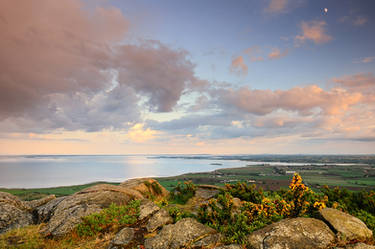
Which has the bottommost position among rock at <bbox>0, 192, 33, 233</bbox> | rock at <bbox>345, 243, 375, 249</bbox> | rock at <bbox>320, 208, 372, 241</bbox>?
rock at <bbox>0, 192, 33, 233</bbox>

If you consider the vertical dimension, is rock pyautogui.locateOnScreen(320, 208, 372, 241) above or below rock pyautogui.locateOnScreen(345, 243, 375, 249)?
above

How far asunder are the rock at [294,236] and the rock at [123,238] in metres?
5.91

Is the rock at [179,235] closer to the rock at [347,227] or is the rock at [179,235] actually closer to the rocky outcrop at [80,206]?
the rock at [347,227]

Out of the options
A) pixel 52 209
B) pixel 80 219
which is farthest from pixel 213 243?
pixel 52 209

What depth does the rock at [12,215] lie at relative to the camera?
14258 mm

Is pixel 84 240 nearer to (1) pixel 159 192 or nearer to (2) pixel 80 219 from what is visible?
(2) pixel 80 219

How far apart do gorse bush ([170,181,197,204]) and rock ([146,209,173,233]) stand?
6324mm

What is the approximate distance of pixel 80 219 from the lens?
39.7ft

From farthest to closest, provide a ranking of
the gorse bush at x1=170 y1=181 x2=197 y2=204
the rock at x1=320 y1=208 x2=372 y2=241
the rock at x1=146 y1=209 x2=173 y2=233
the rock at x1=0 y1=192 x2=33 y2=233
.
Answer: the gorse bush at x1=170 y1=181 x2=197 y2=204 → the rock at x1=0 y1=192 x2=33 y2=233 → the rock at x1=146 y1=209 x2=173 y2=233 → the rock at x1=320 y1=208 x2=372 y2=241

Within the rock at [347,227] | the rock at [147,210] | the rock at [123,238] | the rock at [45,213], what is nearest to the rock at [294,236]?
the rock at [347,227]

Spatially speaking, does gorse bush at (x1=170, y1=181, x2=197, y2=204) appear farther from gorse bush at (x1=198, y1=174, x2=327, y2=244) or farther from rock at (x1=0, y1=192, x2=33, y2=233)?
rock at (x1=0, y1=192, x2=33, y2=233)

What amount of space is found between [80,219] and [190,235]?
7.51 m

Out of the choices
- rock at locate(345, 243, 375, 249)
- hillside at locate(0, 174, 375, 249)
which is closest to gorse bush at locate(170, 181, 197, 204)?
hillside at locate(0, 174, 375, 249)

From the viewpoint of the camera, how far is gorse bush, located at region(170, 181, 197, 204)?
17905 mm
